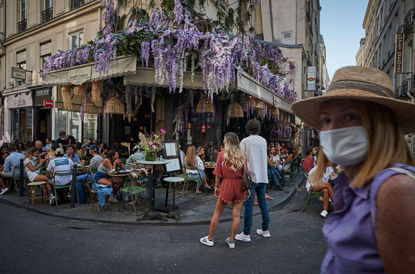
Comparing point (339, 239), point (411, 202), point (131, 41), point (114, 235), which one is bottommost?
point (114, 235)

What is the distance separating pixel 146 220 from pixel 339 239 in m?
5.05

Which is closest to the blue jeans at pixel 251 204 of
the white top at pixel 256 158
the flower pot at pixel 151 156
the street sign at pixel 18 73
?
the white top at pixel 256 158

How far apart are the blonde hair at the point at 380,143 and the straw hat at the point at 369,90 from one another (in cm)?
5

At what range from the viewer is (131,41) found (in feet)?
23.7

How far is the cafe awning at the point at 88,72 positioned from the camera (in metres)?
7.24

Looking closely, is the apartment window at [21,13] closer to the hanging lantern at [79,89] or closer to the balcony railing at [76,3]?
the balcony railing at [76,3]

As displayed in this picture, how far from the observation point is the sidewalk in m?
5.51

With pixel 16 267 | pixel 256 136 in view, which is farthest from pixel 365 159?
pixel 16 267

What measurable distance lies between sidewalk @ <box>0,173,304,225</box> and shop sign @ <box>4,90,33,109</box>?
12.1 m

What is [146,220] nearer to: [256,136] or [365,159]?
[256,136]

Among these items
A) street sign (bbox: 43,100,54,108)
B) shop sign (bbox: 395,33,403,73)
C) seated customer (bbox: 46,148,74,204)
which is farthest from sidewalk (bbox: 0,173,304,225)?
shop sign (bbox: 395,33,403,73)

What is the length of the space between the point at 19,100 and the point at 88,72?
1440cm

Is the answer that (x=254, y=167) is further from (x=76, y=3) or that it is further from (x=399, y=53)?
(x=399, y=53)

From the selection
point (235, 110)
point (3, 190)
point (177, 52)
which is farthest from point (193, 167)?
point (3, 190)
